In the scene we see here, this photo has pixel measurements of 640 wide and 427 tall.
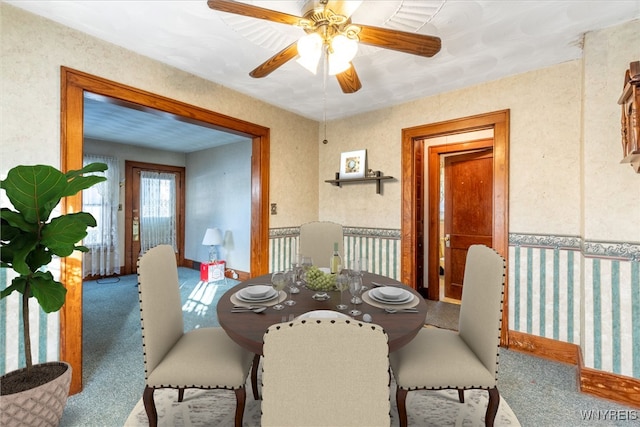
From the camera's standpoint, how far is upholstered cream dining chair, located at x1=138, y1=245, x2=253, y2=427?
1377 mm

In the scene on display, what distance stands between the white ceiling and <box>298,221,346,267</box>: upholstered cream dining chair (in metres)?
1.41

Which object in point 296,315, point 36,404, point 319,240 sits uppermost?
point 319,240

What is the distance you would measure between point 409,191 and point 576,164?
142 cm

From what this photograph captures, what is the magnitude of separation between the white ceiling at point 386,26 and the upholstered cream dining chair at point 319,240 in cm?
141

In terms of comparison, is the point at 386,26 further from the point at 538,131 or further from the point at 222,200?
the point at 222,200

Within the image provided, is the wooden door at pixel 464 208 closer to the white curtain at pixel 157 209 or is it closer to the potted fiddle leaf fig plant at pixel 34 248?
the potted fiddle leaf fig plant at pixel 34 248

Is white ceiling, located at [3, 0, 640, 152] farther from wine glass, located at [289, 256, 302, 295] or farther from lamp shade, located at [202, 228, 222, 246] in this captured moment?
lamp shade, located at [202, 228, 222, 246]

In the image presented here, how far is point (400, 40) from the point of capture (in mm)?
1438

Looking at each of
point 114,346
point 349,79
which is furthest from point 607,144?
point 114,346

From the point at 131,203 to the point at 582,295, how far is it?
644 centimetres

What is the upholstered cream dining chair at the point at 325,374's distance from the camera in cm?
75

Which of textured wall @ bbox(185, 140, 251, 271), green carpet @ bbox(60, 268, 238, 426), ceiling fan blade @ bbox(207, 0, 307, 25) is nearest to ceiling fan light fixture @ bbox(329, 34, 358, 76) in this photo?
ceiling fan blade @ bbox(207, 0, 307, 25)

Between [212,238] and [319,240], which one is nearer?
[319,240]

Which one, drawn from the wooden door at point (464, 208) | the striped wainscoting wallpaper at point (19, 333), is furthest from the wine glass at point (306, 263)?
the wooden door at point (464, 208)
